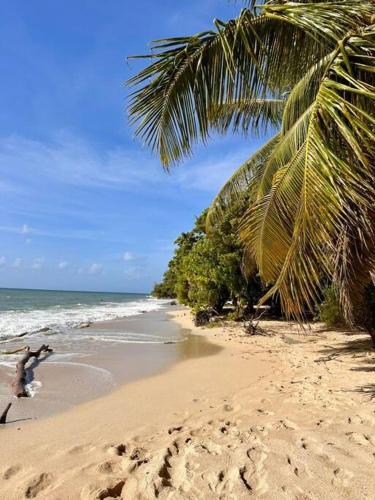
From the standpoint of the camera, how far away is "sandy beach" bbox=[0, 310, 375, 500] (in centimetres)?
312

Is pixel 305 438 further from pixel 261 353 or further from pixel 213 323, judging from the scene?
pixel 213 323

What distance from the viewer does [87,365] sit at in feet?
30.1

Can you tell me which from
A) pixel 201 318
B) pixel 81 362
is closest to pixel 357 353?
pixel 81 362

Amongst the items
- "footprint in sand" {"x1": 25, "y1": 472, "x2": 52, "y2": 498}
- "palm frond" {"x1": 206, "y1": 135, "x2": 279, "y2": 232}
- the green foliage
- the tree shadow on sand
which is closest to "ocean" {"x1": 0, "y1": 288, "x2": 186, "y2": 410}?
"footprint in sand" {"x1": 25, "y1": 472, "x2": 52, "y2": 498}

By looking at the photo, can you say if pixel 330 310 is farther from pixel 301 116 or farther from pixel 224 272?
pixel 301 116

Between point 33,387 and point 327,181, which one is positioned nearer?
point 327,181

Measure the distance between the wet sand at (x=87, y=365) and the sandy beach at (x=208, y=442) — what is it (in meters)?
0.50

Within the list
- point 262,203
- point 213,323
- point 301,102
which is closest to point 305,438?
point 262,203

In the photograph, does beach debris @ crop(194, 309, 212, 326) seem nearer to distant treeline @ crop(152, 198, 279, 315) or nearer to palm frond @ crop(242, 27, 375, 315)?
distant treeline @ crop(152, 198, 279, 315)

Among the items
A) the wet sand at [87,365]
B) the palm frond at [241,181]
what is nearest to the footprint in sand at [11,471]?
the wet sand at [87,365]

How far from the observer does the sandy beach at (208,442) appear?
312 centimetres

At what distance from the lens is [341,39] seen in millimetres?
2838

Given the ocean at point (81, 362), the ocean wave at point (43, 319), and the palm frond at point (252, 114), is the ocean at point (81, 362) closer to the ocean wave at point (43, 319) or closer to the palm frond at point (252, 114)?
the ocean wave at point (43, 319)

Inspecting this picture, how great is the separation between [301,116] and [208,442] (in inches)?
134
